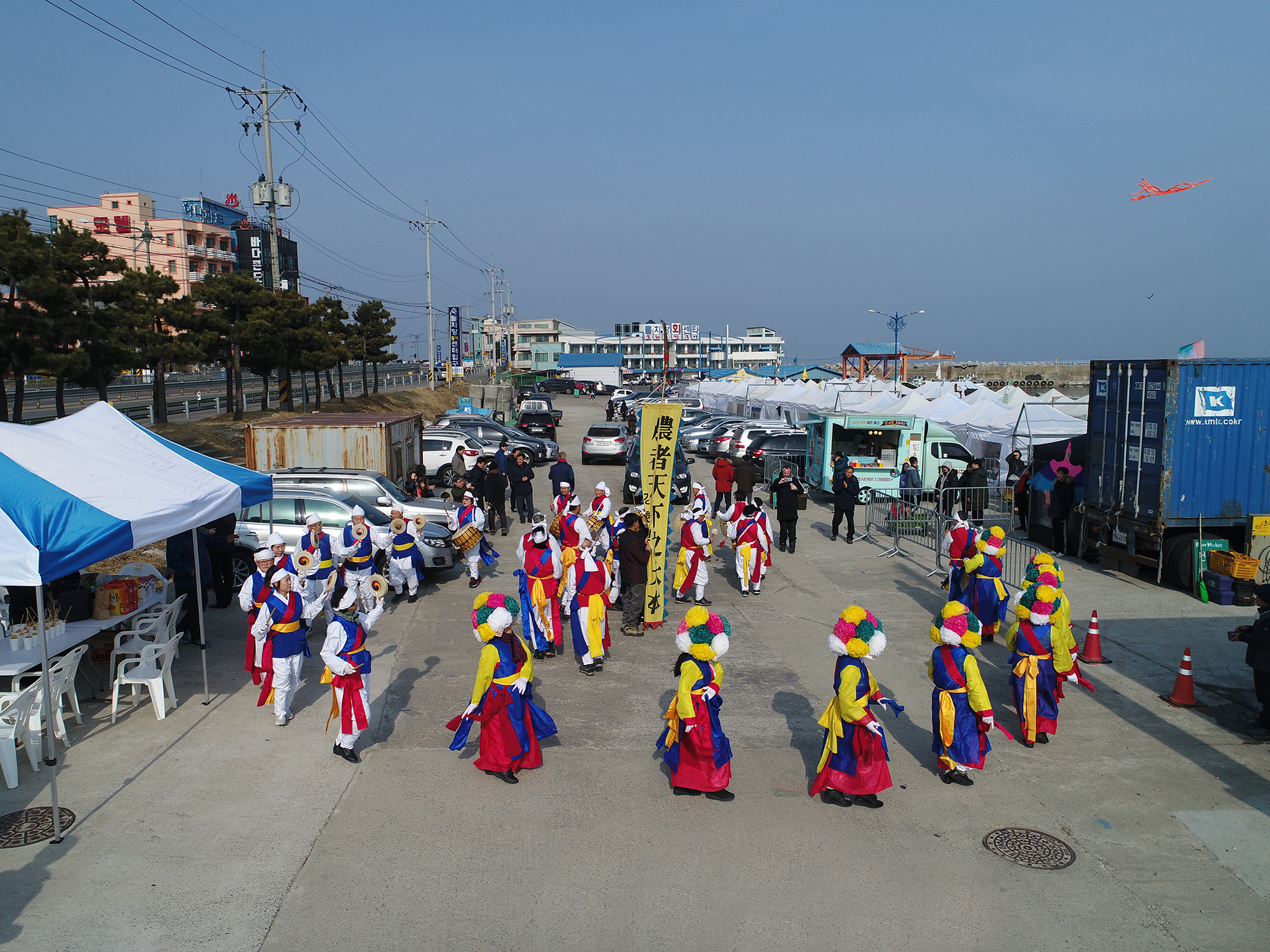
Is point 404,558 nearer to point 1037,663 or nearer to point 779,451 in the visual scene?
point 1037,663

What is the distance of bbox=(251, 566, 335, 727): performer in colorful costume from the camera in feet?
24.7

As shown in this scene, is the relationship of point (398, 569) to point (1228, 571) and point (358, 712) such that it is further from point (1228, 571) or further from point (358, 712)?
point (1228, 571)

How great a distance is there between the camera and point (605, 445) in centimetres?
2769

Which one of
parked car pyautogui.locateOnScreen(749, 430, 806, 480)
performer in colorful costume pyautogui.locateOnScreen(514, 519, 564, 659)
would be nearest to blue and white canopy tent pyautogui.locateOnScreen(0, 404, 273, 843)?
performer in colorful costume pyautogui.locateOnScreen(514, 519, 564, 659)

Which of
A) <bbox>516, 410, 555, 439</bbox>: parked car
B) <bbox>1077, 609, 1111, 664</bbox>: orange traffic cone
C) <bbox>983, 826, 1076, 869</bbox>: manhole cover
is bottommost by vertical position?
<bbox>983, 826, 1076, 869</bbox>: manhole cover

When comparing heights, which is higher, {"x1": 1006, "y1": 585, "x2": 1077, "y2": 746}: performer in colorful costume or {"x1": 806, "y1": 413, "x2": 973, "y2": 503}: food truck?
{"x1": 806, "y1": 413, "x2": 973, "y2": 503}: food truck

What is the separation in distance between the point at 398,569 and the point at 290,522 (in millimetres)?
1946

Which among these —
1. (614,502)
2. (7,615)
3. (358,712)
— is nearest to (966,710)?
(358,712)

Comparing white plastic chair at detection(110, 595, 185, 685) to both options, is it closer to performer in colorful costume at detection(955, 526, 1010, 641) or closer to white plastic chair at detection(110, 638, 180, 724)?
white plastic chair at detection(110, 638, 180, 724)

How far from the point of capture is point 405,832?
5832 millimetres

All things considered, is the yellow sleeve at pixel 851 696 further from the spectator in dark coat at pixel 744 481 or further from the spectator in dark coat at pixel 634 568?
the spectator in dark coat at pixel 744 481

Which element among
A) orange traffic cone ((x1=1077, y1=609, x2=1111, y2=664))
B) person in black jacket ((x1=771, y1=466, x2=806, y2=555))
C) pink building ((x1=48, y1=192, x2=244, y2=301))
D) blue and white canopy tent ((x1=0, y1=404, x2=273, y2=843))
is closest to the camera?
blue and white canopy tent ((x1=0, y1=404, x2=273, y2=843))

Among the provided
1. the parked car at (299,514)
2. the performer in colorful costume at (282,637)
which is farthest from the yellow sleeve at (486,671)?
the parked car at (299,514)

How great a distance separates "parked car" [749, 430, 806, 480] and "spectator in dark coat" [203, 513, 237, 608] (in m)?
14.2
